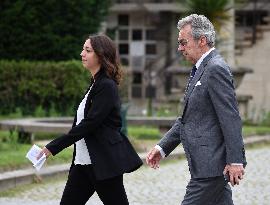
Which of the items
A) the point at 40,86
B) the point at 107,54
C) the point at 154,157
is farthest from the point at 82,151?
the point at 40,86

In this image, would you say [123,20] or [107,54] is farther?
[123,20]

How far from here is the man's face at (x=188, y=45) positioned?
6535 millimetres

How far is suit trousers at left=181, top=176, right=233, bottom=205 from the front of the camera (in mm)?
6406

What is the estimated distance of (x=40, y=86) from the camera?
88.6 feet

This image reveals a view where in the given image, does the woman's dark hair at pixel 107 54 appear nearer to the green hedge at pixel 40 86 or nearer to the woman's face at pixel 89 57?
the woman's face at pixel 89 57

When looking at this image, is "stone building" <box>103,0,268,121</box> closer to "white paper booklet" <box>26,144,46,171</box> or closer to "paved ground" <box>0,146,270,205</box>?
"paved ground" <box>0,146,270,205</box>

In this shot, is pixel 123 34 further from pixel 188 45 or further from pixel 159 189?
pixel 188 45

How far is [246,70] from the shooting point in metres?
27.2

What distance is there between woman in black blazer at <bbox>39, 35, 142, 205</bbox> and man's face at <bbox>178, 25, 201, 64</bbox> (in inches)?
38.7

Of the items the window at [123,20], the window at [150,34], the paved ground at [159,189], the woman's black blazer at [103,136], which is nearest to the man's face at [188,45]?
the woman's black blazer at [103,136]

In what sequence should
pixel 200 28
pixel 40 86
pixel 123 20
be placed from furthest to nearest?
pixel 123 20 → pixel 40 86 → pixel 200 28

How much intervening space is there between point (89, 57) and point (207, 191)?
1.59 metres

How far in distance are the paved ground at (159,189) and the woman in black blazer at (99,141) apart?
3814 millimetres

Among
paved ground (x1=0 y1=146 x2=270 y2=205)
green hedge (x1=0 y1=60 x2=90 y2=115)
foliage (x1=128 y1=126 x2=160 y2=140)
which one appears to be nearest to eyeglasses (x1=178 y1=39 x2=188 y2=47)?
paved ground (x1=0 y1=146 x2=270 y2=205)
